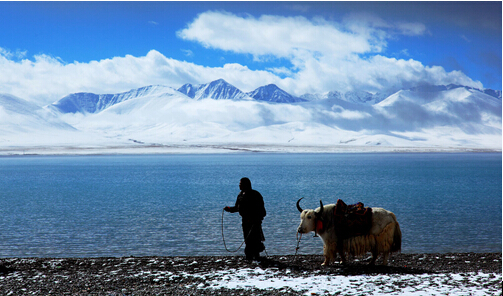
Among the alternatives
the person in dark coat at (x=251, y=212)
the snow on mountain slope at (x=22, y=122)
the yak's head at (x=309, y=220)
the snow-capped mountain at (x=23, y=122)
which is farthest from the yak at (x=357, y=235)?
the snow on mountain slope at (x=22, y=122)

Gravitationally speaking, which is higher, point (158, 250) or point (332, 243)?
point (332, 243)

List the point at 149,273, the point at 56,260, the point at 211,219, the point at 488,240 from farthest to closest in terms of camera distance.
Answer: the point at 211,219 → the point at 488,240 → the point at 56,260 → the point at 149,273

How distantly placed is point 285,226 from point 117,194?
13.7 m

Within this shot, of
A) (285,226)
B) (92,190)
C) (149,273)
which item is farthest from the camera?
(92,190)

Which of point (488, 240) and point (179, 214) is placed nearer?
point (488, 240)

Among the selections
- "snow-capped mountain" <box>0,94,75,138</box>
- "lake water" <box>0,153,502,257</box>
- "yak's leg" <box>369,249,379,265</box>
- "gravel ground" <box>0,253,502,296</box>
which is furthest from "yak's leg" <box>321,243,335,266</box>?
"snow-capped mountain" <box>0,94,75,138</box>

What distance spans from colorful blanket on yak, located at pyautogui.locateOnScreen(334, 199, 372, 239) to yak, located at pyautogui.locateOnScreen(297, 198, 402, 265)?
4cm

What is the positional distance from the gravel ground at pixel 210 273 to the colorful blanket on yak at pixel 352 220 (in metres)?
0.59

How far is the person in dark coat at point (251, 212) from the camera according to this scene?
27.6 ft

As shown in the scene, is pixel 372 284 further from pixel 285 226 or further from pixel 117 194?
pixel 117 194

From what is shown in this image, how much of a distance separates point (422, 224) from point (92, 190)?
19.5 meters

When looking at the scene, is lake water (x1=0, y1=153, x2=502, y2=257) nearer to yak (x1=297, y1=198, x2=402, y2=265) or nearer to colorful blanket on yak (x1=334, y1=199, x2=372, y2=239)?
yak (x1=297, y1=198, x2=402, y2=265)

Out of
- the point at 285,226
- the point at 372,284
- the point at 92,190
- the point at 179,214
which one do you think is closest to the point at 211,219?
the point at 179,214

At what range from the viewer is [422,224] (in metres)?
14.6
